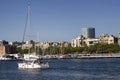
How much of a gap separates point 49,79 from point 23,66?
1155 inches

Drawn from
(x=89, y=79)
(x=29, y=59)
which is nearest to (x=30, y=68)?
(x=29, y=59)

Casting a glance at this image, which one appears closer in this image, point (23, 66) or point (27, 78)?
point (27, 78)

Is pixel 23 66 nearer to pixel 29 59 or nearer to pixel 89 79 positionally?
pixel 29 59

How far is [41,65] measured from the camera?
279ft

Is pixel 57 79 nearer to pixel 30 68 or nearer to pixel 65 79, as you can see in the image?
pixel 65 79

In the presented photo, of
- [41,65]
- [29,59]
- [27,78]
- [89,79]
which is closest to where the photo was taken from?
[89,79]

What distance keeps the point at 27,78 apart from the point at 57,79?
4950mm

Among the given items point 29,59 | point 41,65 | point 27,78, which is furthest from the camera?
point 29,59

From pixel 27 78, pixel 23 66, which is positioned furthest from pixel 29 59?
pixel 27 78

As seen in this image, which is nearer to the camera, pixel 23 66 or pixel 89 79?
pixel 89 79

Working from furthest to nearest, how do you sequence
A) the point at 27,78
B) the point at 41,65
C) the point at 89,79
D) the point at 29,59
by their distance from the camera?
1. the point at 29,59
2. the point at 41,65
3. the point at 27,78
4. the point at 89,79

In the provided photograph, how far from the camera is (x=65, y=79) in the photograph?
6019cm

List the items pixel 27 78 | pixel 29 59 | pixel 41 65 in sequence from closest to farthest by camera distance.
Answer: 1. pixel 27 78
2. pixel 41 65
3. pixel 29 59

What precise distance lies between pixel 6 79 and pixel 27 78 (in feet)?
9.87
